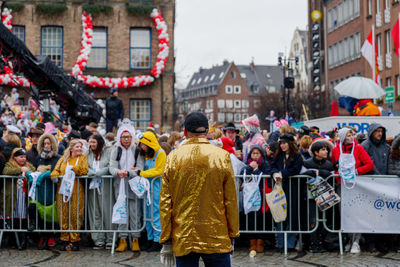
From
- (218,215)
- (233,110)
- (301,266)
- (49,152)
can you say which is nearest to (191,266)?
(218,215)

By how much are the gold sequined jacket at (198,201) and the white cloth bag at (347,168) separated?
4450mm

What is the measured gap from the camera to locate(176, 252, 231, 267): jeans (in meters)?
4.71

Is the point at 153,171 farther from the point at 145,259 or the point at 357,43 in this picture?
the point at 357,43

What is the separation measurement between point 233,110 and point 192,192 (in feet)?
361

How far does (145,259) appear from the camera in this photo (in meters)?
8.37

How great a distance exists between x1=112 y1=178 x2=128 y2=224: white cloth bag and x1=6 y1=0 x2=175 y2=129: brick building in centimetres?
2087

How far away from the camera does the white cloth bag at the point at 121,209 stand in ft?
29.3

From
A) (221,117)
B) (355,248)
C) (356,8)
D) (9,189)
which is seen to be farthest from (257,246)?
(221,117)

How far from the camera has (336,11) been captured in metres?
55.3

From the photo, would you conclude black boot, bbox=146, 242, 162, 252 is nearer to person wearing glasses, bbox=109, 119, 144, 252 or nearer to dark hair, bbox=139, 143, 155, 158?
person wearing glasses, bbox=109, 119, 144, 252

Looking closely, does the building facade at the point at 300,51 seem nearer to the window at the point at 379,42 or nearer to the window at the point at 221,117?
the window at the point at 221,117

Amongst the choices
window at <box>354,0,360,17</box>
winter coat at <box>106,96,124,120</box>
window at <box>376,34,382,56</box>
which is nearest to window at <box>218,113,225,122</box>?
window at <box>354,0,360,17</box>

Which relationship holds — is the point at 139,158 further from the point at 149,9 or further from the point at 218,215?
the point at 149,9

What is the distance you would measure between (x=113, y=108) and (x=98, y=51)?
44.6ft
